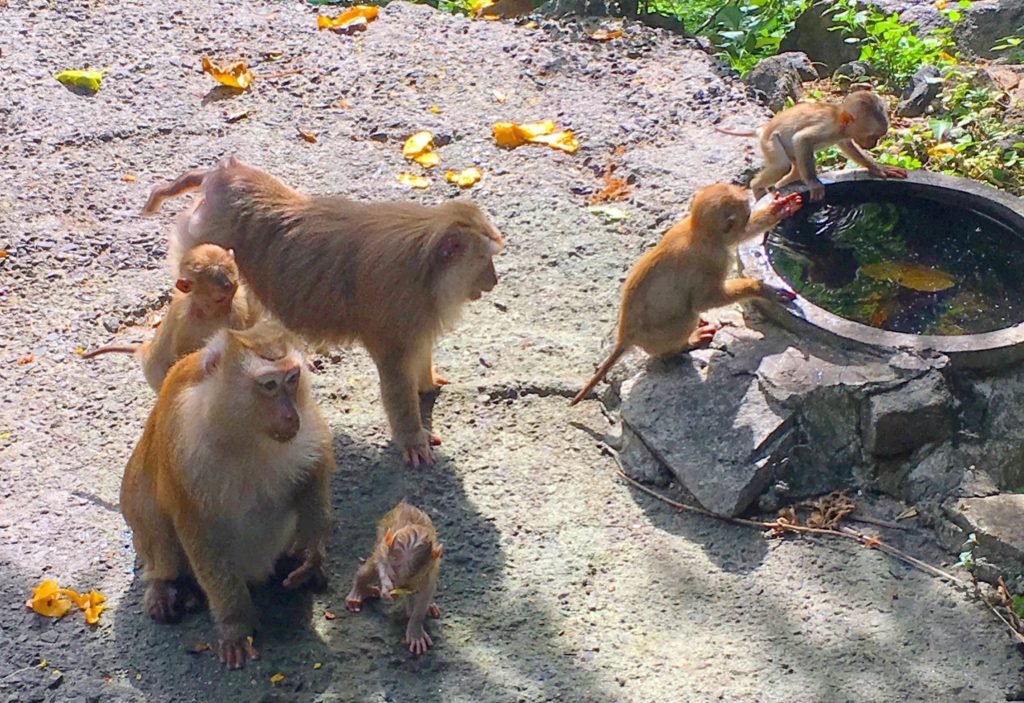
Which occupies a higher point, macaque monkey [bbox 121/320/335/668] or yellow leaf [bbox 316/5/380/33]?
macaque monkey [bbox 121/320/335/668]

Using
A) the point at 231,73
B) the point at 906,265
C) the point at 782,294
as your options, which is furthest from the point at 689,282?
the point at 231,73

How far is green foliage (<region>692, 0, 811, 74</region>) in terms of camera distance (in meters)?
10.1

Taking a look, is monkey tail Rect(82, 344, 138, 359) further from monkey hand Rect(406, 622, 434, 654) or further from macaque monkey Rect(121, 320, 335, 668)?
monkey hand Rect(406, 622, 434, 654)

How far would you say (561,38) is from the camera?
9.69 m

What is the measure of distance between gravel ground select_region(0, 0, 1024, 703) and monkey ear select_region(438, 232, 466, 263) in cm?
103

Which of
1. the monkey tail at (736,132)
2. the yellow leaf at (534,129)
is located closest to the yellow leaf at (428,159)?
the yellow leaf at (534,129)

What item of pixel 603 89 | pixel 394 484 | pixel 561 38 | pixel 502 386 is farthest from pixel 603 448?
pixel 561 38

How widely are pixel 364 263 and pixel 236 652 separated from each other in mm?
2016

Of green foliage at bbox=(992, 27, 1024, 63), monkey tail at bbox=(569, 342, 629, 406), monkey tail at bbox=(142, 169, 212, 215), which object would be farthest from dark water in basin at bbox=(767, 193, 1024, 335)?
green foliage at bbox=(992, 27, 1024, 63)

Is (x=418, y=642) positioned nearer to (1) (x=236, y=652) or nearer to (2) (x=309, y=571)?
(2) (x=309, y=571)

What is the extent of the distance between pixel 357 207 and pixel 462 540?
1.84m

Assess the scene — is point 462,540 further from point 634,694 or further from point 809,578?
point 809,578

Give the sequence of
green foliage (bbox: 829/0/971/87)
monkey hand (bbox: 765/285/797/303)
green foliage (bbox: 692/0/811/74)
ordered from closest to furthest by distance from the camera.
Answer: monkey hand (bbox: 765/285/797/303) < green foliage (bbox: 829/0/971/87) < green foliage (bbox: 692/0/811/74)

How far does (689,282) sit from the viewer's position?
19.6 ft
